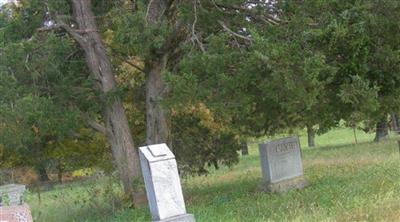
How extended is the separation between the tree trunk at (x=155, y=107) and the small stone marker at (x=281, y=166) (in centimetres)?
230

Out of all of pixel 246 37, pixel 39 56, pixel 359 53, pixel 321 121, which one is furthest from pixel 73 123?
pixel 359 53

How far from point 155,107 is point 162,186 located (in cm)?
585

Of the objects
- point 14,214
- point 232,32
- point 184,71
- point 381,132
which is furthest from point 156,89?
point 381,132

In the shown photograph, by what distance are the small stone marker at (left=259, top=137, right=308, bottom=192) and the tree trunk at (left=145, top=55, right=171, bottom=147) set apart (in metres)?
2.30

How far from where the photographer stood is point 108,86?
1437 cm

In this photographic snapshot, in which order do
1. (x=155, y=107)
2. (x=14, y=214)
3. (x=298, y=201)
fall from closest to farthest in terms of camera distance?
(x=14, y=214) < (x=298, y=201) < (x=155, y=107)

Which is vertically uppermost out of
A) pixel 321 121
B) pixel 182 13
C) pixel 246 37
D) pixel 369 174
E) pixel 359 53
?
pixel 182 13

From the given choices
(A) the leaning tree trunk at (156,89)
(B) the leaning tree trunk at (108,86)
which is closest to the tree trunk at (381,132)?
(A) the leaning tree trunk at (156,89)

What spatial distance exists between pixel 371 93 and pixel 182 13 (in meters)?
4.19

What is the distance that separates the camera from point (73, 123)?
13.4m

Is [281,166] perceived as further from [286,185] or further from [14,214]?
[14,214]

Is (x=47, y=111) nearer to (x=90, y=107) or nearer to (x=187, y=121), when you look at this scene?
(x=90, y=107)

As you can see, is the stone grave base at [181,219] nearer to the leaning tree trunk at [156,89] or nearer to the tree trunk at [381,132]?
the leaning tree trunk at [156,89]

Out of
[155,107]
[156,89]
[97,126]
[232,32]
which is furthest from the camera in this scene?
[97,126]
